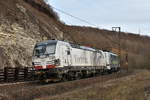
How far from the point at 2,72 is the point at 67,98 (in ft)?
42.7

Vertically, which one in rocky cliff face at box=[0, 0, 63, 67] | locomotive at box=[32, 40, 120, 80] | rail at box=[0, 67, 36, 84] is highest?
rocky cliff face at box=[0, 0, 63, 67]

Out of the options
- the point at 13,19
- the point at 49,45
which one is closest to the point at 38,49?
the point at 49,45

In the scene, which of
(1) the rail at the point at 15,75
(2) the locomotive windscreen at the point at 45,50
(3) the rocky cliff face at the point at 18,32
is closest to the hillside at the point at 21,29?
(3) the rocky cliff face at the point at 18,32

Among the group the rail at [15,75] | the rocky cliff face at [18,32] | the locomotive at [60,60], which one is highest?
the rocky cliff face at [18,32]

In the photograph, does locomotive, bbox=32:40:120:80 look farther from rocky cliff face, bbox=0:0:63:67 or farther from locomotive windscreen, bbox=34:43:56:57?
rocky cliff face, bbox=0:0:63:67

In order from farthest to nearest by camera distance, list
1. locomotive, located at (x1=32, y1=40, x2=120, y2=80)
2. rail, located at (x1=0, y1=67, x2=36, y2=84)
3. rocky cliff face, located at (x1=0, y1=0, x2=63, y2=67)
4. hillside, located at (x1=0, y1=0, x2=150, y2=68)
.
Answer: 1. hillside, located at (x1=0, y1=0, x2=150, y2=68)
2. rocky cliff face, located at (x1=0, y1=0, x2=63, y2=67)
3. rail, located at (x1=0, y1=67, x2=36, y2=84)
4. locomotive, located at (x1=32, y1=40, x2=120, y2=80)

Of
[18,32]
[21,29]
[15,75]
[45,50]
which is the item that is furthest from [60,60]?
[21,29]

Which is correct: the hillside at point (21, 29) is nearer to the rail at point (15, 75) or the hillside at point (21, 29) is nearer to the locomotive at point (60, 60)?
the rail at point (15, 75)

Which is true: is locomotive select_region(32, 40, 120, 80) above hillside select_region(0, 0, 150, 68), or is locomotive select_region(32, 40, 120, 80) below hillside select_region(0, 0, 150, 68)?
below

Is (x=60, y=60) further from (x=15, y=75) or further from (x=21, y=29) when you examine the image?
(x=21, y=29)

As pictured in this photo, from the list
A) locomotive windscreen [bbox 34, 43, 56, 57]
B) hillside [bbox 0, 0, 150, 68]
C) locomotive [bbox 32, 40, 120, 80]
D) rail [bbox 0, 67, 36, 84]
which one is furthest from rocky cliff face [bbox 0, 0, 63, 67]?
locomotive windscreen [bbox 34, 43, 56, 57]

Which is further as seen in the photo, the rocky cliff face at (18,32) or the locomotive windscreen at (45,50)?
→ the rocky cliff face at (18,32)

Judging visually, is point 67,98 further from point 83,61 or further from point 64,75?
point 83,61

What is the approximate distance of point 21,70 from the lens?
110ft
